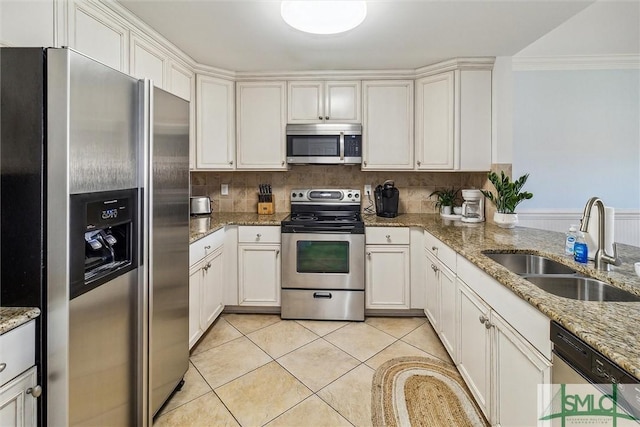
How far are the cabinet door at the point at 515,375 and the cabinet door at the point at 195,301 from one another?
1.85 metres

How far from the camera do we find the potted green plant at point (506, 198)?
2658 millimetres

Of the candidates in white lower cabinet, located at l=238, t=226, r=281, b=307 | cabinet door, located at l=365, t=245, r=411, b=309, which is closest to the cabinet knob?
cabinet door, located at l=365, t=245, r=411, b=309

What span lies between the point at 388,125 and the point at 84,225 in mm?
2703

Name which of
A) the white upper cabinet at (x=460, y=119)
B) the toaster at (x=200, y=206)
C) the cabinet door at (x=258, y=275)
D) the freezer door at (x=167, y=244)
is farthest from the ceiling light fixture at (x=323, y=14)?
the toaster at (x=200, y=206)

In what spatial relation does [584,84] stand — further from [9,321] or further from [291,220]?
[9,321]

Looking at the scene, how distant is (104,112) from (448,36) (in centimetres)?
231

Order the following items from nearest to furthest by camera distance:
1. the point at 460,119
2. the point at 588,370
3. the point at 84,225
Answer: the point at 588,370
the point at 84,225
the point at 460,119

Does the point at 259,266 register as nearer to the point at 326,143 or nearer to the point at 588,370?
the point at 326,143

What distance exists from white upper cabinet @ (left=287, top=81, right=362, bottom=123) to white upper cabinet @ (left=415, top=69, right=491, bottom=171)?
2.33 feet

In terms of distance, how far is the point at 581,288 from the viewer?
1.50 m

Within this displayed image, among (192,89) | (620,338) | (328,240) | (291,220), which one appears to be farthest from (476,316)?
(192,89)

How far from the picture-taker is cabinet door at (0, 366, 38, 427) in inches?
38.1

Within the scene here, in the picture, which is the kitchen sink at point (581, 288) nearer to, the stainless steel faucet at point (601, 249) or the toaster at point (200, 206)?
the stainless steel faucet at point (601, 249)

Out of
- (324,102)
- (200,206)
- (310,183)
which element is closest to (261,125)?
(324,102)
